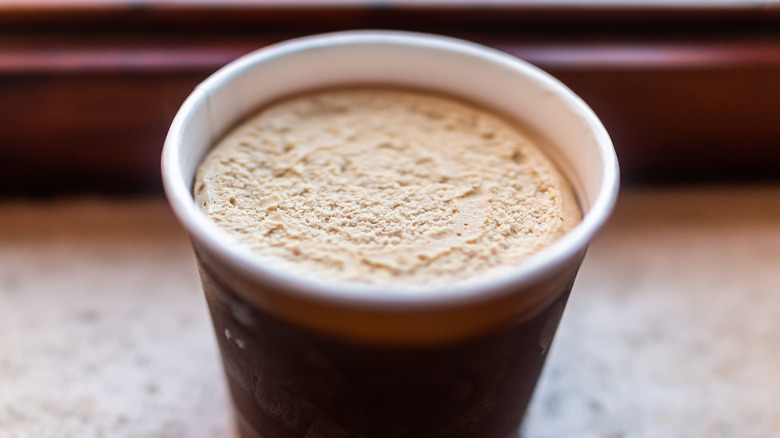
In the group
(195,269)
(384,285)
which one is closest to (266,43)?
Result: (195,269)

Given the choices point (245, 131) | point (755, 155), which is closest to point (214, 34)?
point (245, 131)

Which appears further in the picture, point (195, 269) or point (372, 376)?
point (195, 269)

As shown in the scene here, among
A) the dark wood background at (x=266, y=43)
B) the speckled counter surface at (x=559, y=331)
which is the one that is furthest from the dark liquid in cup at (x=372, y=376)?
the dark wood background at (x=266, y=43)

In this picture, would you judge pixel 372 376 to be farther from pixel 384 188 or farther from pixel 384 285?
pixel 384 188

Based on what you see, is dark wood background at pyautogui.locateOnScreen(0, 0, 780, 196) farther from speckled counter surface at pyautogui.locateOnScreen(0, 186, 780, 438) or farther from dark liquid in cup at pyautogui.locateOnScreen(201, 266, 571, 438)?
dark liquid in cup at pyautogui.locateOnScreen(201, 266, 571, 438)

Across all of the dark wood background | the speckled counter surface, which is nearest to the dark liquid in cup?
the speckled counter surface

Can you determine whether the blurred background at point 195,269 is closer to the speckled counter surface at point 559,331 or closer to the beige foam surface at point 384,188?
the speckled counter surface at point 559,331
